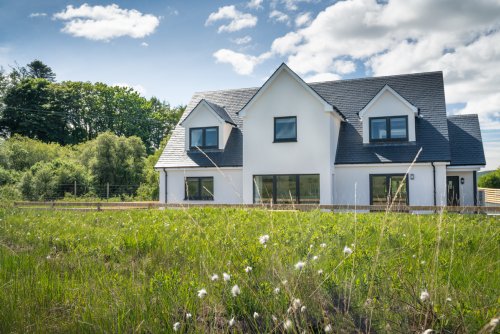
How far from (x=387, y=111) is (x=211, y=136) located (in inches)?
374

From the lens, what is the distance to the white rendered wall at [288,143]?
18578mm

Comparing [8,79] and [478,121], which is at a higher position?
[8,79]

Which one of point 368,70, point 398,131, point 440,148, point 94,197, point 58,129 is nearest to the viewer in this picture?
point 440,148

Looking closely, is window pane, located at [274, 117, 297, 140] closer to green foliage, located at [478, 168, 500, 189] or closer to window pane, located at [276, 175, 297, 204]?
window pane, located at [276, 175, 297, 204]

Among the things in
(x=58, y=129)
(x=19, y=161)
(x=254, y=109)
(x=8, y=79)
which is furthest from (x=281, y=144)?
(x=8, y=79)

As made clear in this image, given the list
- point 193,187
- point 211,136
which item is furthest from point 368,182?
point 193,187

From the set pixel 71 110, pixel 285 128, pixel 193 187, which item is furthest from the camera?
pixel 71 110

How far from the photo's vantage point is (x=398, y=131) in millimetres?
19047

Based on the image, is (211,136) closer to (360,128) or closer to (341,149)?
(341,149)

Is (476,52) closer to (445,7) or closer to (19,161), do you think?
(445,7)

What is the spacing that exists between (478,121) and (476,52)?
1071 centimetres

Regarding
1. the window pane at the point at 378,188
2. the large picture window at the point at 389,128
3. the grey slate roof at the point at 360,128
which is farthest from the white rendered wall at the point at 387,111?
the window pane at the point at 378,188

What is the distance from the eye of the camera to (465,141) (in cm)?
1989

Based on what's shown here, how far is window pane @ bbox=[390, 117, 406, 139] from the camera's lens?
746 inches
